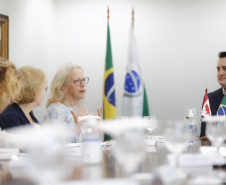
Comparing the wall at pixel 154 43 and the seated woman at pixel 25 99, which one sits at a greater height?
the wall at pixel 154 43

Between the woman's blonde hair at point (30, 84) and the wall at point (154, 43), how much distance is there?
2.44 metres

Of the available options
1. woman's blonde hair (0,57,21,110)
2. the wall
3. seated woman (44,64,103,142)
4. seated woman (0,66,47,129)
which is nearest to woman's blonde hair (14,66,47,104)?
seated woman (0,66,47,129)

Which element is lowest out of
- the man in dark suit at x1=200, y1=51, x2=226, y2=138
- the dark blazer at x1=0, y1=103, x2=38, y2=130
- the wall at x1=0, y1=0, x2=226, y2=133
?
the dark blazer at x1=0, y1=103, x2=38, y2=130

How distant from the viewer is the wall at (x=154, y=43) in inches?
217

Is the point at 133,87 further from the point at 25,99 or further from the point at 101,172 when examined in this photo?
the point at 101,172

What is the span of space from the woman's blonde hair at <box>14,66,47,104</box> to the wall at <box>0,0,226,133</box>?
244cm

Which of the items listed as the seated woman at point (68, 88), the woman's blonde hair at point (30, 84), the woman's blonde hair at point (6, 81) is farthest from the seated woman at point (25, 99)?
the woman's blonde hair at point (6, 81)

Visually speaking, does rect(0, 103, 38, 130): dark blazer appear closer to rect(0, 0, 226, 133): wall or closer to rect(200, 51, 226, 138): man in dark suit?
rect(200, 51, 226, 138): man in dark suit

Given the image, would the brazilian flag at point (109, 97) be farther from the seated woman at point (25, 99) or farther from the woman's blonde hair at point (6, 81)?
the woman's blonde hair at point (6, 81)

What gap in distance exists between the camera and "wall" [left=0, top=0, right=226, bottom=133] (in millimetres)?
5504

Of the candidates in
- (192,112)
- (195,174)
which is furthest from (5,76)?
(192,112)

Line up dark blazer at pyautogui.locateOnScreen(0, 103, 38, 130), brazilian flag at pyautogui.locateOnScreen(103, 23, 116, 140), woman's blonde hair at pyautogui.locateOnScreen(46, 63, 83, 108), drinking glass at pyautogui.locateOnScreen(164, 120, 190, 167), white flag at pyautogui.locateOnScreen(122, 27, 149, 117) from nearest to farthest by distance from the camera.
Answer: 1. drinking glass at pyautogui.locateOnScreen(164, 120, 190, 167)
2. dark blazer at pyautogui.locateOnScreen(0, 103, 38, 130)
3. white flag at pyautogui.locateOnScreen(122, 27, 149, 117)
4. woman's blonde hair at pyautogui.locateOnScreen(46, 63, 83, 108)
5. brazilian flag at pyautogui.locateOnScreen(103, 23, 116, 140)

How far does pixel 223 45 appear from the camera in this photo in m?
5.47

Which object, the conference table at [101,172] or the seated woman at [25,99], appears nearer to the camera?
the conference table at [101,172]
